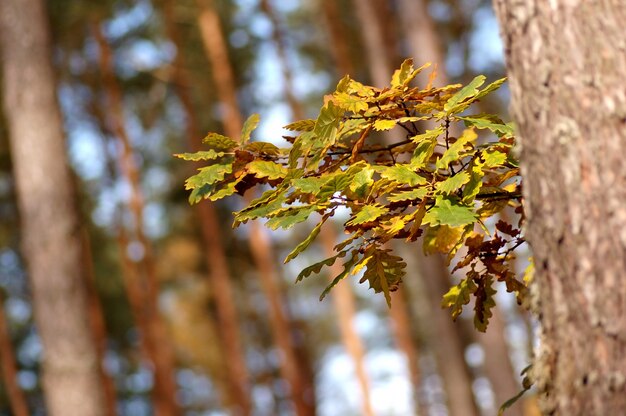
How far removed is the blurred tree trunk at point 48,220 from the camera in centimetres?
559

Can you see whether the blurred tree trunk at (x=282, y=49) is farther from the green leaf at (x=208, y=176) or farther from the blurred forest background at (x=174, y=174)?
the green leaf at (x=208, y=176)

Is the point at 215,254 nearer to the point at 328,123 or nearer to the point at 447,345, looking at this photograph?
the point at 447,345

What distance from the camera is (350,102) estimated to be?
2.11 metres

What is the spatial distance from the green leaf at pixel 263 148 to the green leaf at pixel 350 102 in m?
0.29

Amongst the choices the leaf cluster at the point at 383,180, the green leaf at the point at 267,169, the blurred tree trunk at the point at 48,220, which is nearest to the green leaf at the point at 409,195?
the leaf cluster at the point at 383,180

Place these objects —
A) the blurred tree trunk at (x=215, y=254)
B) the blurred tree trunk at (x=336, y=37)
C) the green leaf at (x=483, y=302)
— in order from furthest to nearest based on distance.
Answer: the blurred tree trunk at (x=215, y=254), the blurred tree trunk at (x=336, y=37), the green leaf at (x=483, y=302)

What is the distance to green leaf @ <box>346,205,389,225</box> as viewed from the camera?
200 cm

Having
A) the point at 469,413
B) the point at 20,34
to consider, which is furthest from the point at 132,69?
the point at 20,34

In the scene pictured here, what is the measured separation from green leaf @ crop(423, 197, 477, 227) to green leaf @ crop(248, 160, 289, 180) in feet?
1.42

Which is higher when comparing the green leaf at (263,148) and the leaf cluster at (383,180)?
the green leaf at (263,148)

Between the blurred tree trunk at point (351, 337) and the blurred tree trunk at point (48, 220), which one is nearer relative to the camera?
the blurred tree trunk at point (48, 220)

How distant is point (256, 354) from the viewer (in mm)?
25156

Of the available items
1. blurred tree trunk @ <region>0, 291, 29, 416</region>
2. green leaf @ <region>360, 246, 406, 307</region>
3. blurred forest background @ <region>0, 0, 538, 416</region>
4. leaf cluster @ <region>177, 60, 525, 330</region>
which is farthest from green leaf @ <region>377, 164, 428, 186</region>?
blurred tree trunk @ <region>0, 291, 29, 416</region>

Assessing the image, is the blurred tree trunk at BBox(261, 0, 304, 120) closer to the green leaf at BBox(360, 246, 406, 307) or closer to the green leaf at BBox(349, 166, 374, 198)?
the green leaf at BBox(360, 246, 406, 307)
